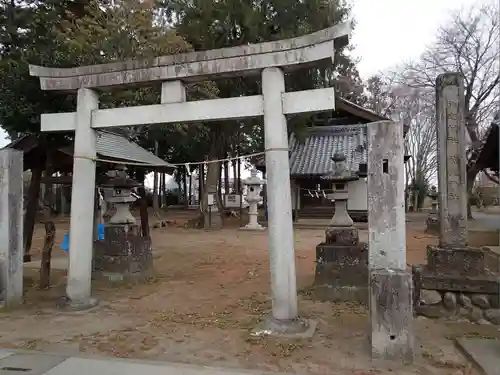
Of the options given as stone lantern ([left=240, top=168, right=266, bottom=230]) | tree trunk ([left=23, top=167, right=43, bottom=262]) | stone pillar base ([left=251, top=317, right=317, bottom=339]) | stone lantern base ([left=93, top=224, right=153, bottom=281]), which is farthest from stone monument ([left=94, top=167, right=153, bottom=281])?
stone lantern ([left=240, top=168, right=266, bottom=230])

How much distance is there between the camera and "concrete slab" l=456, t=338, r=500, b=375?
13.4ft

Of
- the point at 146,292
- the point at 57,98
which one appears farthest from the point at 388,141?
the point at 57,98

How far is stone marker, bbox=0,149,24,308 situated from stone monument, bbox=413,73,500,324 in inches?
248

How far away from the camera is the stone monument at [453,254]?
5.73 metres

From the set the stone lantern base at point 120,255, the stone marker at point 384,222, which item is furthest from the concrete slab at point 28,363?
the stone lantern base at point 120,255

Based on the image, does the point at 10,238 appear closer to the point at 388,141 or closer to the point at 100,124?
the point at 100,124

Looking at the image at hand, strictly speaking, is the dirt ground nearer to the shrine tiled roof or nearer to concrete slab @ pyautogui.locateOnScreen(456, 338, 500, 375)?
concrete slab @ pyautogui.locateOnScreen(456, 338, 500, 375)

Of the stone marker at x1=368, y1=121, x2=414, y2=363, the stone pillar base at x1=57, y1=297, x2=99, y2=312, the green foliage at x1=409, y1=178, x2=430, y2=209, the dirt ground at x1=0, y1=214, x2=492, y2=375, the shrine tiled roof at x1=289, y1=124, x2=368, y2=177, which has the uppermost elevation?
the shrine tiled roof at x1=289, y1=124, x2=368, y2=177

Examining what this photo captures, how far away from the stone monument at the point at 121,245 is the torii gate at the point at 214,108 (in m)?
2.19

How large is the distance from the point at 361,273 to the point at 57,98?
7769 millimetres

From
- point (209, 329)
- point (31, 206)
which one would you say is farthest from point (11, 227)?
point (209, 329)

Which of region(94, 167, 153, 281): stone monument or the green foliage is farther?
the green foliage

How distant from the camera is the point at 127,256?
8.70 m

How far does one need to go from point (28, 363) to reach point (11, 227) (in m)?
2.90
